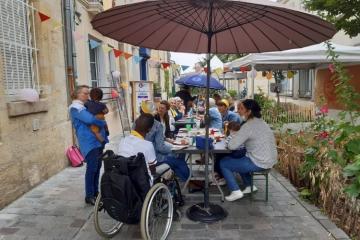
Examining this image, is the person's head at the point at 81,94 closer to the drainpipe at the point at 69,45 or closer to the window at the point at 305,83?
the drainpipe at the point at 69,45

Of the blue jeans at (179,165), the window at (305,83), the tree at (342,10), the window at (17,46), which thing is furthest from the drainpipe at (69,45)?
the window at (305,83)

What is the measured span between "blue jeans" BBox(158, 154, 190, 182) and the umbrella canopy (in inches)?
54.0

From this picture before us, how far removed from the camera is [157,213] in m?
3.26

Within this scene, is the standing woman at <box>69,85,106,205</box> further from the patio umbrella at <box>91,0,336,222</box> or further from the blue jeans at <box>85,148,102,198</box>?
the patio umbrella at <box>91,0,336,222</box>

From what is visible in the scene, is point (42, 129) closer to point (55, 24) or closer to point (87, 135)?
point (87, 135)

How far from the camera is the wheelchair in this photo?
9.58ft

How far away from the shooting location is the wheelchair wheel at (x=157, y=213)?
9.51 feet

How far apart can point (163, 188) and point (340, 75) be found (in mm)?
2769

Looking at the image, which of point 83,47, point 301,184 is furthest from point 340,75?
point 83,47

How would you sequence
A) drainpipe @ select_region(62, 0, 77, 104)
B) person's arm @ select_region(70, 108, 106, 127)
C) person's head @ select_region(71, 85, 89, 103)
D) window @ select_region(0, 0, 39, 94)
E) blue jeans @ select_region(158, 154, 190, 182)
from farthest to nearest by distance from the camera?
drainpipe @ select_region(62, 0, 77, 104)
window @ select_region(0, 0, 39, 94)
blue jeans @ select_region(158, 154, 190, 182)
person's head @ select_region(71, 85, 89, 103)
person's arm @ select_region(70, 108, 106, 127)

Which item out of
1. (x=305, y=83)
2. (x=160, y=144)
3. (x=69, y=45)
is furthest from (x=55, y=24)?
(x=305, y=83)

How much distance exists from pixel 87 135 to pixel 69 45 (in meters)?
2.96

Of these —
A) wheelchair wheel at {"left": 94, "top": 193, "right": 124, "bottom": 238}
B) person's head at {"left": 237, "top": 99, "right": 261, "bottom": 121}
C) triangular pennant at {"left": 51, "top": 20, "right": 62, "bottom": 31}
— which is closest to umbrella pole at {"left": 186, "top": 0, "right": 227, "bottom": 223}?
person's head at {"left": 237, "top": 99, "right": 261, "bottom": 121}

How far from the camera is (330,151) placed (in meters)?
4.02
